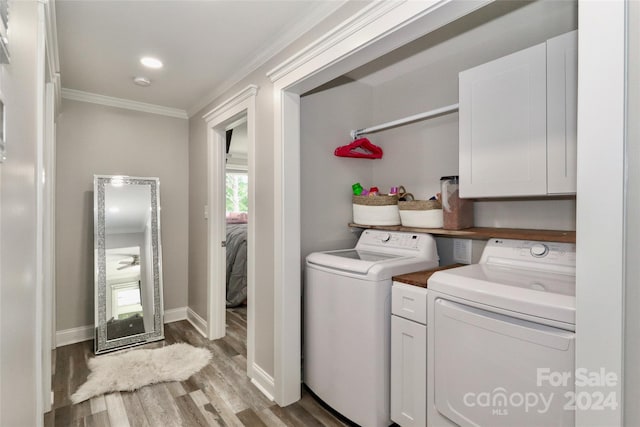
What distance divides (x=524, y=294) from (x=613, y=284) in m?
0.48

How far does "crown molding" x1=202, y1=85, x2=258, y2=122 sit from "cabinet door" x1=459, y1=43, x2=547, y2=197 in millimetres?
1407

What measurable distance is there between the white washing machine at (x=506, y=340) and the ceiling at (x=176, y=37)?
4.99 ft

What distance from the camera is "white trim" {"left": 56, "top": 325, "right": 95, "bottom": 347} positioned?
3.08 metres

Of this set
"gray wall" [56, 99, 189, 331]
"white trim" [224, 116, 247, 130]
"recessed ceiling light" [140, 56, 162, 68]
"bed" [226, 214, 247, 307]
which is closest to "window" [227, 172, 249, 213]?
"bed" [226, 214, 247, 307]

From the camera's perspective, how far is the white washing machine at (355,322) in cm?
183

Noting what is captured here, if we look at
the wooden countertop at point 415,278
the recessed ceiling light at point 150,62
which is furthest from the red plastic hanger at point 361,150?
the recessed ceiling light at point 150,62

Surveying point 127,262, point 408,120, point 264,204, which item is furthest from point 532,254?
point 127,262

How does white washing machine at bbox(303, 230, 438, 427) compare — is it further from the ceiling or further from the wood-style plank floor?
the ceiling

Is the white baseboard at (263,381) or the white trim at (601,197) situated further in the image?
the white baseboard at (263,381)

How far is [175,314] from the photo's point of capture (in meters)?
3.68

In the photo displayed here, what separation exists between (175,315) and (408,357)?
282cm

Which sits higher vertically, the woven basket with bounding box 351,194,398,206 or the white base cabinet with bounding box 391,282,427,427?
the woven basket with bounding box 351,194,398,206

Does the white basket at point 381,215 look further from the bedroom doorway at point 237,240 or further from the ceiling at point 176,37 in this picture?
the ceiling at point 176,37

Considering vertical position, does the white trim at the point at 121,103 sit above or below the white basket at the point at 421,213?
above
